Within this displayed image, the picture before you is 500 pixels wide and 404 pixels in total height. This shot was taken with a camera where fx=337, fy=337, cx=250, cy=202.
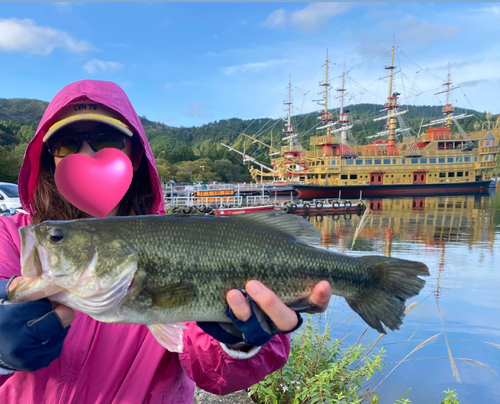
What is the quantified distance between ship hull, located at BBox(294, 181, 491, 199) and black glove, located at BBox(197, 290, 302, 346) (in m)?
49.9

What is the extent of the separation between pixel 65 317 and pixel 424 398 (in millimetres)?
5501

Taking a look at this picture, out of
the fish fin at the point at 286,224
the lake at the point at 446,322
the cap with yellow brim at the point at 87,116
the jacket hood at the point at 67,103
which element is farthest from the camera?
the lake at the point at 446,322

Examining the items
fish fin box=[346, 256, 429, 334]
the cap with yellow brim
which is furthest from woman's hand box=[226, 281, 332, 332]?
the cap with yellow brim

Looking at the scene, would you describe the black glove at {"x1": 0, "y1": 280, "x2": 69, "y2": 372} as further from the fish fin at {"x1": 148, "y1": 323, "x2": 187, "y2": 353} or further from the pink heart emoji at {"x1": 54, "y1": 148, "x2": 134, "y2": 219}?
the pink heart emoji at {"x1": 54, "y1": 148, "x2": 134, "y2": 219}

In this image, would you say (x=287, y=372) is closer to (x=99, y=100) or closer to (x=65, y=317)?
(x=65, y=317)

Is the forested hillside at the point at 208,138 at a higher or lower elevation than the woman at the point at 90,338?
higher

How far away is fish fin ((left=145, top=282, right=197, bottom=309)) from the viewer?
6.21ft

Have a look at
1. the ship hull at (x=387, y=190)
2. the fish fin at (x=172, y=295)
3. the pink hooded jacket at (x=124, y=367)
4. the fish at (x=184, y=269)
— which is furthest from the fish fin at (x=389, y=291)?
the ship hull at (x=387, y=190)

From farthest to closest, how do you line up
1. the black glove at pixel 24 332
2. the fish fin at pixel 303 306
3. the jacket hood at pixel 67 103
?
the jacket hood at pixel 67 103, the fish fin at pixel 303 306, the black glove at pixel 24 332

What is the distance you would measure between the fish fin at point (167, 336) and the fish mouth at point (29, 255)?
0.66 m

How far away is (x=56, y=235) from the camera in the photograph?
1849 mm

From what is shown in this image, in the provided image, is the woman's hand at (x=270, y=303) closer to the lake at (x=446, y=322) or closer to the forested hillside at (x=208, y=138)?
the lake at (x=446, y=322)

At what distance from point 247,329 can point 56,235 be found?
Answer: 1.18 meters

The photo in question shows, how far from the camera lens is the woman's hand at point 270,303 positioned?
73.7 inches
